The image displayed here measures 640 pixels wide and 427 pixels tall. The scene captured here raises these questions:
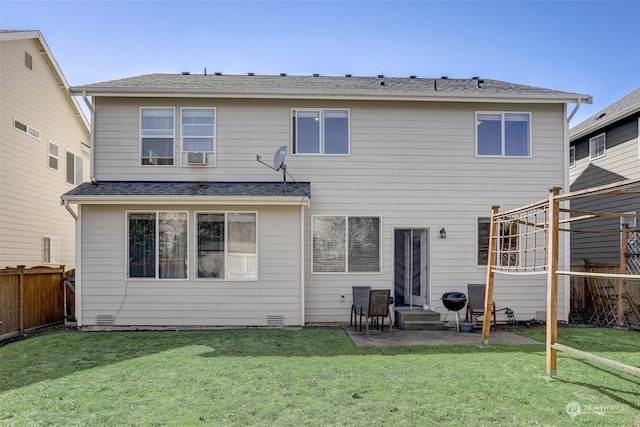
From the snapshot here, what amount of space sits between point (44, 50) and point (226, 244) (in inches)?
331

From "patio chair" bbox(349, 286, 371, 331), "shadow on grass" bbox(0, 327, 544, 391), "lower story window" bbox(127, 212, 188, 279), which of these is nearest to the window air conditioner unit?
"lower story window" bbox(127, 212, 188, 279)

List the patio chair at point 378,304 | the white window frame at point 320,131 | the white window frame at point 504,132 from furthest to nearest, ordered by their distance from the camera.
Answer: the white window frame at point 504,132, the white window frame at point 320,131, the patio chair at point 378,304

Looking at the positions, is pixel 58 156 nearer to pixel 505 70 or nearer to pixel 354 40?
pixel 354 40

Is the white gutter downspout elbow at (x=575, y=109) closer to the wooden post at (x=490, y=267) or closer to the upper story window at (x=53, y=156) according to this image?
the wooden post at (x=490, y=267)

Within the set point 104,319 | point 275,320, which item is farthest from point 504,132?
point 104,319

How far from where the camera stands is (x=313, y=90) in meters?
9.52

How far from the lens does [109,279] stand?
30.1 ft

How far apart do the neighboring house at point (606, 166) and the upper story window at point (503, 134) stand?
3.48 meters

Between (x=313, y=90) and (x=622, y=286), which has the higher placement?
(x=313, y=90)

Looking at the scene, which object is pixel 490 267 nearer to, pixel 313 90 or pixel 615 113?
Result: pixel 313 90

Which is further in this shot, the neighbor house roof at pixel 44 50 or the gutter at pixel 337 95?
the neighbor house roof at pixel 44 50

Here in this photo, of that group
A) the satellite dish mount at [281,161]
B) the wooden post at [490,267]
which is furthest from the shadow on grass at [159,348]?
the satellite dish mount at [281,161]

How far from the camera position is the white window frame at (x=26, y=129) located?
11.1 meters

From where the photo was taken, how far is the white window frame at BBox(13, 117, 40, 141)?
36.3 ft
